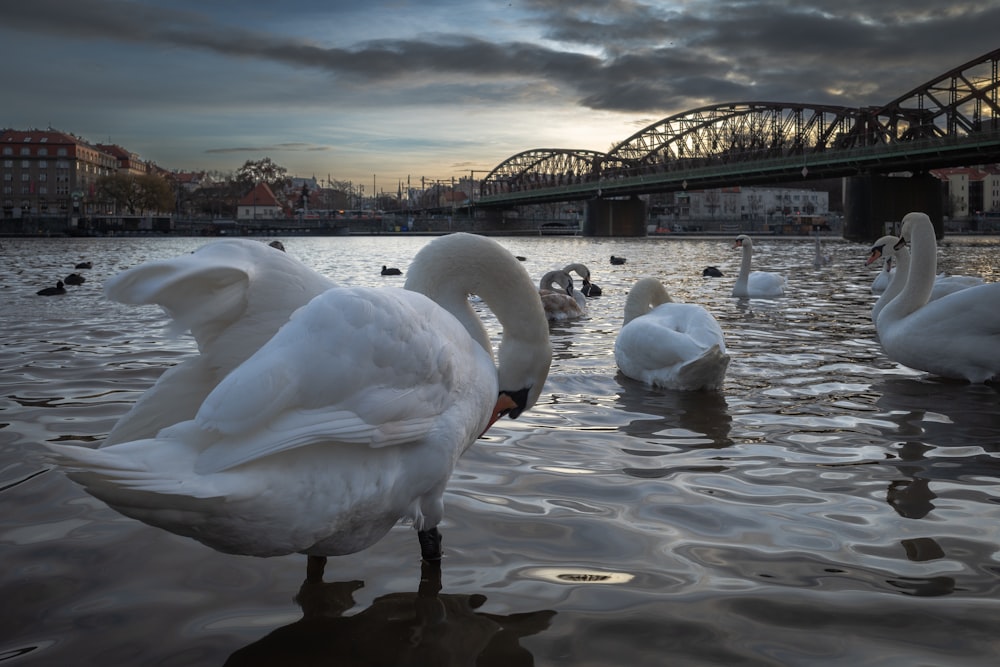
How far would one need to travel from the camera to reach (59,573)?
121 inches

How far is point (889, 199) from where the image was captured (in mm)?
62188

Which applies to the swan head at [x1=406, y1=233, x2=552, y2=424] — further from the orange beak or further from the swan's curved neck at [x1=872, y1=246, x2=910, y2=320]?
the swan's curved neck at [x1=872, y1=246, x2=910, y2=320]

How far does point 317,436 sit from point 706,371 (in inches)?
175

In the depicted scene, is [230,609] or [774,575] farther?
[774,575]

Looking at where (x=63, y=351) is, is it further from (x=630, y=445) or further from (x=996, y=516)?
(x=996, y=516)

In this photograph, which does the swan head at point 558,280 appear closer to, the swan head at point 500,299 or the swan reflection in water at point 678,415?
the swan reflection in water at point 678,415

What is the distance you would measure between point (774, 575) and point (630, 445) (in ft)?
6.36

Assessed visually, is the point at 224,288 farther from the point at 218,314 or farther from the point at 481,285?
the point at 481,285

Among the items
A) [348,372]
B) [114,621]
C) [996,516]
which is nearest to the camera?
[348,372]

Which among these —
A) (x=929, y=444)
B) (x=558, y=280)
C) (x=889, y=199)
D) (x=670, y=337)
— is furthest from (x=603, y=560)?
(x=889, y=199)

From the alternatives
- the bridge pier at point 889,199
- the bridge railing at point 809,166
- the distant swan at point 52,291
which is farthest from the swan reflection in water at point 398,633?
the bridge pier at point 889,199

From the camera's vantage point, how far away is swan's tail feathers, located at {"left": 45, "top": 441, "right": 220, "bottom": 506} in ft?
6.57

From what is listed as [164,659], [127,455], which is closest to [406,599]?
[164,659]

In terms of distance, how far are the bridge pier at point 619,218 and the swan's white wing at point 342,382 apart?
300 feet
